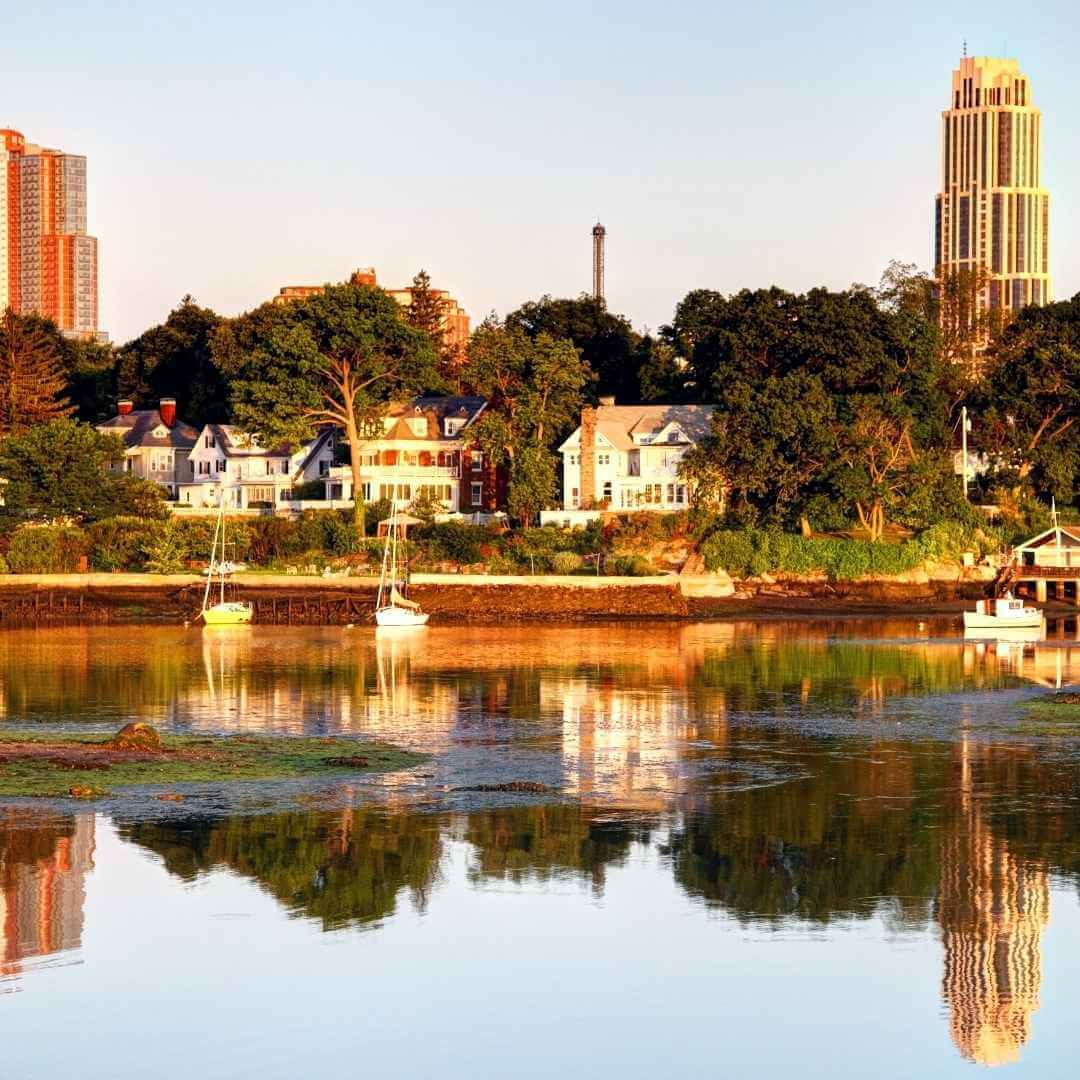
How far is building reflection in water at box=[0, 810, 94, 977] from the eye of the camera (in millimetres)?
26188

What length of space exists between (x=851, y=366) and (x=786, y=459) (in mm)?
6068

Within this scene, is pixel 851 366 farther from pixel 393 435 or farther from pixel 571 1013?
pixel 571 1013

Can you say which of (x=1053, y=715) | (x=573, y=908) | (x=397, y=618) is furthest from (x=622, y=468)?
(x=573, y=908)

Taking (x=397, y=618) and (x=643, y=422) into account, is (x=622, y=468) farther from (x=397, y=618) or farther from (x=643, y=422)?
(x=397, y=618)

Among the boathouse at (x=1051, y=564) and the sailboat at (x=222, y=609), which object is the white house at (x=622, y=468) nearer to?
the boathouse at (x=1051, y=564)

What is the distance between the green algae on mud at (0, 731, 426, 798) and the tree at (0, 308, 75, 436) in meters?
75.4

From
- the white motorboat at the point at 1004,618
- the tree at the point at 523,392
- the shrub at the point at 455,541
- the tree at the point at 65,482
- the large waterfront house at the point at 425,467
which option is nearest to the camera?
the white motorboat at the point at 1004,618

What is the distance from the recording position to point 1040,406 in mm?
102500

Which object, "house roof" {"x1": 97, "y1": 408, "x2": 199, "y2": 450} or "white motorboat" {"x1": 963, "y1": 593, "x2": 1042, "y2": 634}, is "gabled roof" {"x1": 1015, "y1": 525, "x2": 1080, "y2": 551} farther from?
"house roof" {"x1": 97, "y1": 408, "x2": 199, "y2": 450}

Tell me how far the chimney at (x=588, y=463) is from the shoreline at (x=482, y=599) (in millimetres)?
12873

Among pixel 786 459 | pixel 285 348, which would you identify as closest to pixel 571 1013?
pixel 786 459

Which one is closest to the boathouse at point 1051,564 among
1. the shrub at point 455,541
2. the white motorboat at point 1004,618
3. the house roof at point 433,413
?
the white motorboat at point 1004,618

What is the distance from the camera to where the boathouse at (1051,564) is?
92625 millimetres

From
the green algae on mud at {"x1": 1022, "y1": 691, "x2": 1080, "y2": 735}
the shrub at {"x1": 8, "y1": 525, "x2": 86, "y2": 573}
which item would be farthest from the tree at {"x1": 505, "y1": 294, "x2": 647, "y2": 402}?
the green algae on mud at {"x1": 1022, "y1": 691, "x2": 1080, "y2": 735}
